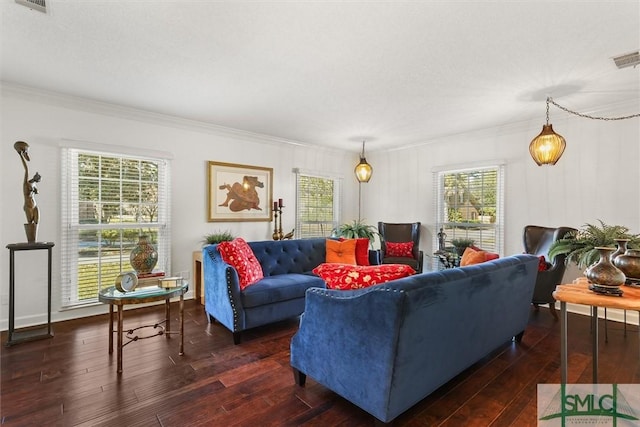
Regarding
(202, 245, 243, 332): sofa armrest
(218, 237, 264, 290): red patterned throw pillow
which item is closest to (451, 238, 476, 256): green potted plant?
(218, 237, 264, 290): red patterned throw pillow

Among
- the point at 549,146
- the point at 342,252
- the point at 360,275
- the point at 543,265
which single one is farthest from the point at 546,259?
the point at 360,275

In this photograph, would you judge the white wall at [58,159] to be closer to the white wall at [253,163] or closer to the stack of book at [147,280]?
the white wall at [253,163]

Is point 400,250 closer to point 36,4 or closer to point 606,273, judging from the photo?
point 606,273

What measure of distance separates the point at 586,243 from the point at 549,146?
1.11m

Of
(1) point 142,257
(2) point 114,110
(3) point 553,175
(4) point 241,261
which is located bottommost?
(4) point 241,261

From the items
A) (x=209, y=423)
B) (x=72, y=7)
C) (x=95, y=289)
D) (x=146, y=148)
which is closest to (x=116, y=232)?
(x=95, y=289)

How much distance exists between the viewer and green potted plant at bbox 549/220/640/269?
307 centimetres

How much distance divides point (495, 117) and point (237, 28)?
138 inches

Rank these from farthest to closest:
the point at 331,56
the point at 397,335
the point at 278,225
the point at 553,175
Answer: the point at 278,225
the point at 553,175
the point at 331,56
the point at 397,335

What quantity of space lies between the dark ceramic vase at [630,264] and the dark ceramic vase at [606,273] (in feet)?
0.59

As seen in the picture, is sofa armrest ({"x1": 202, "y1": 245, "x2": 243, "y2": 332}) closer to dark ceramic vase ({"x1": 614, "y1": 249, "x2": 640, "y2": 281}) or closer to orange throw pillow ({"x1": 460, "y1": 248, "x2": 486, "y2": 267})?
orange throw pillow ({"x1": 460, "y1": 248, "x2": 486, "y2": 267})

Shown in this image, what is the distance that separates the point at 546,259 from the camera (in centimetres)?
372

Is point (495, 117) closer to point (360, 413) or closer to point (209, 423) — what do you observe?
point (360, 413)

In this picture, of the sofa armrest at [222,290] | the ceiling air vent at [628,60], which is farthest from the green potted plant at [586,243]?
the sofa armrest at [222,290]
